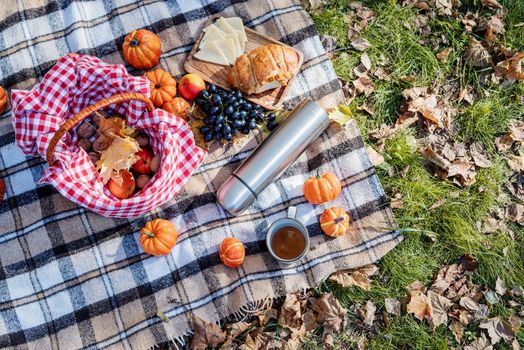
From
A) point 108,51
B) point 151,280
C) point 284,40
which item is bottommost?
point 151,280

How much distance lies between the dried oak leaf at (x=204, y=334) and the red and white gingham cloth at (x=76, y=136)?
0.93 metres

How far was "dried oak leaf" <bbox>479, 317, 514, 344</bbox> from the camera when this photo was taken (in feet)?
13.1

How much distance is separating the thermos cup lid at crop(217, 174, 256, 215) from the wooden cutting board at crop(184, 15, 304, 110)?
688 mm

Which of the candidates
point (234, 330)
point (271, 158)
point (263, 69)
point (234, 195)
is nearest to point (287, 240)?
point (234, 195)

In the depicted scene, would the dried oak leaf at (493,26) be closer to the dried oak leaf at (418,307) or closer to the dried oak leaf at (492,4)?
the dried oak leaf at (492,4)

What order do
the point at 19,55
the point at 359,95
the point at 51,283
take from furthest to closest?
the point at 359,95
the point at 19,55
the point at 51,283

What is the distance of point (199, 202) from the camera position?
3920 mm

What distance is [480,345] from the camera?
3.97 m

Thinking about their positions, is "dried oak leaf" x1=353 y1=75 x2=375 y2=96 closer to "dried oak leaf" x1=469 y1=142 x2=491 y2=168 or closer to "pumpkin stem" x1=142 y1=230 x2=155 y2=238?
"dried oak leaf" x1=469 y1=142 x2=491 y2=168

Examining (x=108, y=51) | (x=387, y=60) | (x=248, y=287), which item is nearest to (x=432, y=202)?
(x=387, y=60)

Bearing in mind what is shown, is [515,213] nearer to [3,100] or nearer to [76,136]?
[76,136]

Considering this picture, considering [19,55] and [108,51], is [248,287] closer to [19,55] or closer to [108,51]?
[108,51]

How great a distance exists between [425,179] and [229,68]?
185 centimetres

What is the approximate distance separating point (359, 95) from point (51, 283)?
2.88m
